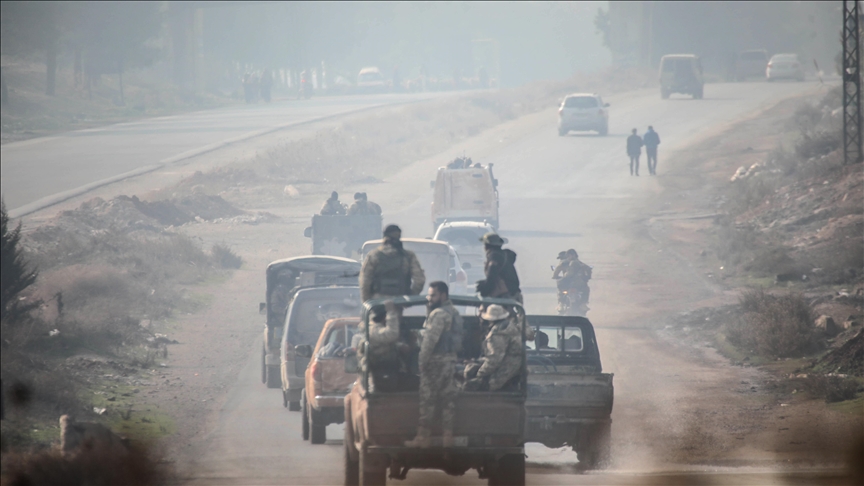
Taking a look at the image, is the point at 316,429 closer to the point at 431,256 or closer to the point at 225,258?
the point at 431,256

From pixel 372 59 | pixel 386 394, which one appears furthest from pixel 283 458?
pixel 372 59

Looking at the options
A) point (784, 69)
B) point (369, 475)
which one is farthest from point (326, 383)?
point (784, 69)

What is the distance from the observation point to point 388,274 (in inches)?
404

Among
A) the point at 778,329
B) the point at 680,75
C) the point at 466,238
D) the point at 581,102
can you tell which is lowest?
the point at 778,329

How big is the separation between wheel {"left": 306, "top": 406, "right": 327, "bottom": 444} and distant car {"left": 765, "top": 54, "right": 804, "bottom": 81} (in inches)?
2275

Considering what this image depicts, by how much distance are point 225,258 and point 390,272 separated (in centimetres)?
1771

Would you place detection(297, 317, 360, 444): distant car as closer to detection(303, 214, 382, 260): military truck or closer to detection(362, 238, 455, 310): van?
detection(362, 238, 455, 310): van

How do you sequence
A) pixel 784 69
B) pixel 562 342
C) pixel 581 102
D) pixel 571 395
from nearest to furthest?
pixel 571 395
pixel 562 342
pixel 581 102
pixel 784 69

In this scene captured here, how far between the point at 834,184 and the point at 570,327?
19169mm

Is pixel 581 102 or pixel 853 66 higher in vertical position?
pixel 581 102

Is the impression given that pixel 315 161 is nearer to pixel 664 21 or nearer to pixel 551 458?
pixel 551 458

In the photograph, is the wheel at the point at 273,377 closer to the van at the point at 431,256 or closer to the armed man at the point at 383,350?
the van at the point at 431,256

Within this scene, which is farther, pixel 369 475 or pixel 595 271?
pixel 595 271

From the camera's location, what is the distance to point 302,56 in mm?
99188
